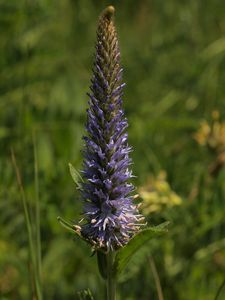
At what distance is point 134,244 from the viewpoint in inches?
73.4

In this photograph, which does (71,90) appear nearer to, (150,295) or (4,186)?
(4,186)

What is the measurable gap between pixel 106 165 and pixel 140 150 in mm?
2152

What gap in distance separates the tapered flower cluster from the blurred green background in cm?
32

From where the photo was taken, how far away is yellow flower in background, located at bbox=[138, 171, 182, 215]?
307 cm

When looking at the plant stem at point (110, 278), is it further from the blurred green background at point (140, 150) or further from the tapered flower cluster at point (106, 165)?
the blurred green background at point (140, 150)

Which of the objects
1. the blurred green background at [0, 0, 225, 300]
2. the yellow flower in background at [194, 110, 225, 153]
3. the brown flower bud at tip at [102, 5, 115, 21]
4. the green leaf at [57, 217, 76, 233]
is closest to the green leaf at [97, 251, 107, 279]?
the green leaf at [57, 217, 76, 233]

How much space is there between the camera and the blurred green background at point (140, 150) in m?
3.24

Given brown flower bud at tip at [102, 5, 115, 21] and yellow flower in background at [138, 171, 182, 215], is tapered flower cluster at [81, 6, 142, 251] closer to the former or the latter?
brown flower bud at tip at [102, 5, 115, 21]

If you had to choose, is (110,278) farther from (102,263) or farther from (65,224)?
(65,224)

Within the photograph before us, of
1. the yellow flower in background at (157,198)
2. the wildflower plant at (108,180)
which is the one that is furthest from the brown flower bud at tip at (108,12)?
the yellow flower in background at (157,198)

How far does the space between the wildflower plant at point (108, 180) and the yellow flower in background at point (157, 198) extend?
3.43ft

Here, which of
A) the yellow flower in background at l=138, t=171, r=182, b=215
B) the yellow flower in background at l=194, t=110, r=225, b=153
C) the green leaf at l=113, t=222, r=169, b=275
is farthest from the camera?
the yellow flower in background at l=194, t=110, r=225, b=153

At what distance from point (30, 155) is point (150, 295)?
1.05 meters

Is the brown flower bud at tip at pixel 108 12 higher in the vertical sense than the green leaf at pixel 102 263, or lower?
higher
